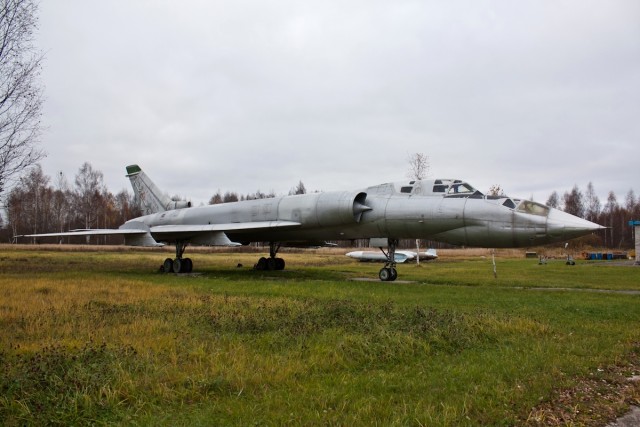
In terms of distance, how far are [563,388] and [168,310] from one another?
19.2 feet

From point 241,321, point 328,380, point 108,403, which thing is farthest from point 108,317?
point 328,380

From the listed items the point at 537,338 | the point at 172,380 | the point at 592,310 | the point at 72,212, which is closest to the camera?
the point at 172,380

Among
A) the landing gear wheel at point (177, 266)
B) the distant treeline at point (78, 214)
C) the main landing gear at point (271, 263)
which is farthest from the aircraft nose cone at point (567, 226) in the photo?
the distant treeline at point (78, 214)

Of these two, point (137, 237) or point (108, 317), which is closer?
point (108, 317)

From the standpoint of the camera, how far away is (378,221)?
14156 millimetres

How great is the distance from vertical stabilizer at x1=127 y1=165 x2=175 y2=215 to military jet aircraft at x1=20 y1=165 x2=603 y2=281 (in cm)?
130

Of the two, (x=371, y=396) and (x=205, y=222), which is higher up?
(x=205, y=222)

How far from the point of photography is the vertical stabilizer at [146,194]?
73.3ft

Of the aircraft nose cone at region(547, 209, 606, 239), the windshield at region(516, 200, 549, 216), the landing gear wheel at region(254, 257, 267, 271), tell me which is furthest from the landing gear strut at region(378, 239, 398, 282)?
the landing gear wheel at region(254, 257, 267, 271)

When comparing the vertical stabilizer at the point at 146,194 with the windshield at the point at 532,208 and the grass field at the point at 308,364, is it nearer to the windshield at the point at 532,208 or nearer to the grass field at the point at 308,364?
the grass field at the point at 308,364

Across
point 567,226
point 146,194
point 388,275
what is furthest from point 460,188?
point 146,194

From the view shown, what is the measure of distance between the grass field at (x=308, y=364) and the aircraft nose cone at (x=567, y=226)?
316 cm

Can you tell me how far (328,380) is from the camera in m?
4.00

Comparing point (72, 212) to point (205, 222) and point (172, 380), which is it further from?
point (172, 380)
